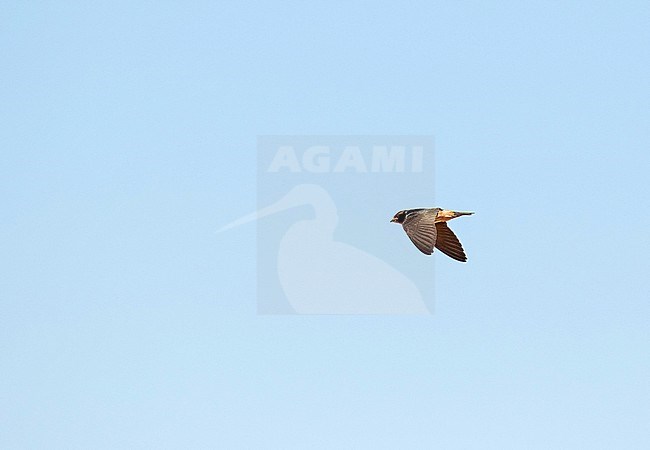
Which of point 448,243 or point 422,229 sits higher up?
point 422,229

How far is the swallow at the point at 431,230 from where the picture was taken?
3325 centimetres

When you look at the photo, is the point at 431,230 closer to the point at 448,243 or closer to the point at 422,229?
the point at 422,229

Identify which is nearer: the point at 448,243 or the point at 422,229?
the point at 422,229

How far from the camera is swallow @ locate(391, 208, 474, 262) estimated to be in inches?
1309

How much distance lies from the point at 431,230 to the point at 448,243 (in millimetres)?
2673

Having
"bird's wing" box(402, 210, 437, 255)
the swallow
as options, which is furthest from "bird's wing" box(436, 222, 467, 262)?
"bird's wing" box(402, 210, 437, 255)

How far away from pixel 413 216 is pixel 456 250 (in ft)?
6.72

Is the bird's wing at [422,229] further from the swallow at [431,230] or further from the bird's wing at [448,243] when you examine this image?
the bird's wing at [448,243]

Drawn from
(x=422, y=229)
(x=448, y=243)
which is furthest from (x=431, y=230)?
(x=448, y=243)

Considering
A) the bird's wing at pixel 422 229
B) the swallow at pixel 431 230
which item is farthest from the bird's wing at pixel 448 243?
the bird's wing at pixel 422 229

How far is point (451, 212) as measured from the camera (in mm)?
36094

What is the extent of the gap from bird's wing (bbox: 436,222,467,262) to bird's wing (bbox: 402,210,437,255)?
130cm

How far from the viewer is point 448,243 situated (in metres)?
36.2

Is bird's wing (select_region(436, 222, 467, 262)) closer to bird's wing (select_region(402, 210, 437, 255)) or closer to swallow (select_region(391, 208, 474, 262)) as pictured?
swallow (select_region(391, 208, 474, 262))
